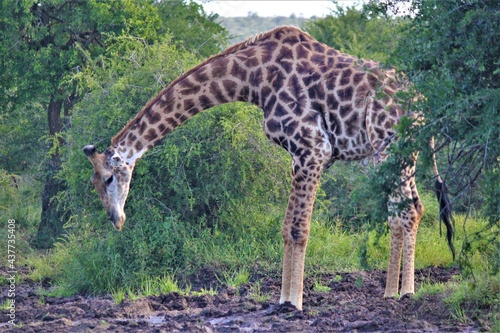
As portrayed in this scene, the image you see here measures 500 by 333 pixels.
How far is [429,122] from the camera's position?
18.5 ft

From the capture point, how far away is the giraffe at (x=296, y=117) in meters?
7.47

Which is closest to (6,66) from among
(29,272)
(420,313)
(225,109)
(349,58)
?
(29,272)

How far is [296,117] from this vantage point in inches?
296

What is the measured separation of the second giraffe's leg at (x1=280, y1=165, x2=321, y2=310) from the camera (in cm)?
743

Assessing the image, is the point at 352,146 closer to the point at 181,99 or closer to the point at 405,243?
the point at 405,243

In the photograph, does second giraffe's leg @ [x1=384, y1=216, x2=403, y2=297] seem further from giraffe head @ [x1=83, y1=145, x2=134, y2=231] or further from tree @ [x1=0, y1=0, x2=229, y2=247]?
tree @ [x1=0, y1=0, x2=229, y2=247]

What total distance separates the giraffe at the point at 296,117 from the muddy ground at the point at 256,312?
14.6 inches

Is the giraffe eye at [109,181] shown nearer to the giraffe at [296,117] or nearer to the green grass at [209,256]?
the giraffe at [296,117]

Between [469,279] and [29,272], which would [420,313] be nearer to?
[469,279]

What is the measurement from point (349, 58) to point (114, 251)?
3551 mm

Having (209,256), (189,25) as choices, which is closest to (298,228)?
(209,256)

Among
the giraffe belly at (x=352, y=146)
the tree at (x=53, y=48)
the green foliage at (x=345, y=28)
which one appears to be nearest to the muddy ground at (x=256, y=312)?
the giraffe belly at (x=352, y=146)

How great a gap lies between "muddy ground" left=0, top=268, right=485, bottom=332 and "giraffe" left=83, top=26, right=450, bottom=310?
1.22ft

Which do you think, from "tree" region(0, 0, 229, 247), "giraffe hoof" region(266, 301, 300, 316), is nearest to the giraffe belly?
"giraffe hoof" region(266, 301, 300, 316)
